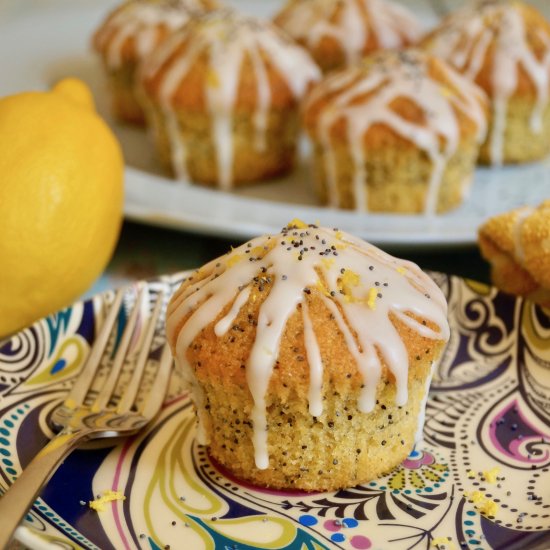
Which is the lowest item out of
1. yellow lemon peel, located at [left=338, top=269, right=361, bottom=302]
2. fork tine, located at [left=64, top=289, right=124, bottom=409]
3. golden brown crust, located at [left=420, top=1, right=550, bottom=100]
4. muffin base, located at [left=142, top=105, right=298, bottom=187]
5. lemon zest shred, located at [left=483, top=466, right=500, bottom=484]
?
golden brown crust, located at [left=420, top=1, right=550, bottom=100]

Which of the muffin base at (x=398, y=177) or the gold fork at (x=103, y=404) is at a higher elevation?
the gold fork at (x=103, y=404)

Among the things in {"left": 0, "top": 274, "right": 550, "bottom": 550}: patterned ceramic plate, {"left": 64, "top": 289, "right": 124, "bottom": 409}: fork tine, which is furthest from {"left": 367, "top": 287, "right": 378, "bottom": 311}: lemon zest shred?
{"left": 64, "top": 289, "right": 124, "bottom": 409}: fork tine

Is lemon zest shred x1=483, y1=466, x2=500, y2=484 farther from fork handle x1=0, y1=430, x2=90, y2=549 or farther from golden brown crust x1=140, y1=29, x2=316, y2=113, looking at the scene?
golden brown crust x1=140, y1=29, x2=316, y2=113

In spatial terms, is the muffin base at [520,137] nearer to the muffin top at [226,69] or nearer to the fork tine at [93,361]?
the muffin top at [226,69]

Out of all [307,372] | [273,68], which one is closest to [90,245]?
[307,372]

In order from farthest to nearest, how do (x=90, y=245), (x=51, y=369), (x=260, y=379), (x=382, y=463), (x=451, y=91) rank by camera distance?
(x=451, y=91) < (x=90, y=245) < (x=51, y=369) < (x=382, y=463) < (x=260, y=379)

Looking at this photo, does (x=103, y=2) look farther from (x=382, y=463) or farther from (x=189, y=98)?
(x=382, y=463)

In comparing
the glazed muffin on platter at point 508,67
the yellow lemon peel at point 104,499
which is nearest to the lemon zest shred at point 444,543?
the yellow lemon peel at point 104,499
